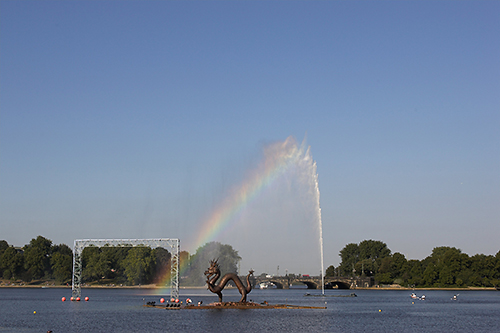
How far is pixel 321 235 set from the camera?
114 meters

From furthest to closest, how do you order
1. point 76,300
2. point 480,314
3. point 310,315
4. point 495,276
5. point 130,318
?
point 495,276
point 76,300
point 480,314
point 310,315
point 130,318

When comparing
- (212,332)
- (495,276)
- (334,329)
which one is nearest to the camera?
(212,332)

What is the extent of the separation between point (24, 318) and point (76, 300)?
40.9 metres

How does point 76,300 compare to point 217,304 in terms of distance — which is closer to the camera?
point 217,304

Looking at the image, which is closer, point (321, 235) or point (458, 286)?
point (321, 235)

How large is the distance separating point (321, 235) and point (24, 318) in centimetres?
5752

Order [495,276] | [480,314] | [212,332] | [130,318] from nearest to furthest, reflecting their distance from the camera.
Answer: [212,332] < [130,318] < [480,314] < [495,276]

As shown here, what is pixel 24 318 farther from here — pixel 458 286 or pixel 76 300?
pixel 458 286

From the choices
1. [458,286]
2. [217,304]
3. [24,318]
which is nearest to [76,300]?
[24,318]

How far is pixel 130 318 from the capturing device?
81.0 m

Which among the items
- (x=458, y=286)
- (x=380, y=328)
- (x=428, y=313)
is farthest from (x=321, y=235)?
(x=458, y=286)

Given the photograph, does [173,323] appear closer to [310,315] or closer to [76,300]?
[310,315]

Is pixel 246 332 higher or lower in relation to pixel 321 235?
lower

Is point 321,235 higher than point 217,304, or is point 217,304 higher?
point 321,235
